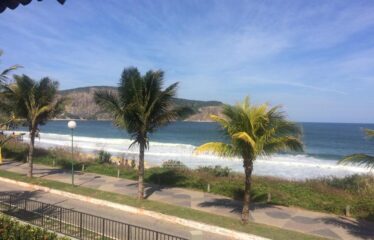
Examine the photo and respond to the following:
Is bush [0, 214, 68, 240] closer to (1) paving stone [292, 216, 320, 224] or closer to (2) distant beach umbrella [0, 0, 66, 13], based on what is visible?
(2) distant beach umbrella [0, 0, 66, 13]

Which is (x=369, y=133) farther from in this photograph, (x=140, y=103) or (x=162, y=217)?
(x=140, y=103)

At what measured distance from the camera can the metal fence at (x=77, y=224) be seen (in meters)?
12.5

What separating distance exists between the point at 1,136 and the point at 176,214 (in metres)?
27.2

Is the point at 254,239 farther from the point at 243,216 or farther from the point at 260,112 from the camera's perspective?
the point at 260,112

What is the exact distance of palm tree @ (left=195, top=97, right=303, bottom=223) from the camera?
1355 cm

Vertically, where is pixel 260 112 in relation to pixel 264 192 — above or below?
above

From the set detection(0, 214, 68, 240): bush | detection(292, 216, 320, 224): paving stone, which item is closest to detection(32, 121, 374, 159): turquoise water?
detection(292, 216, 320, 224): paving stone

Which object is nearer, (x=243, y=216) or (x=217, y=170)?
(x=243, y=216)

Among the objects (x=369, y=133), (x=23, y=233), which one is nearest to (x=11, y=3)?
(x=23, y=233)

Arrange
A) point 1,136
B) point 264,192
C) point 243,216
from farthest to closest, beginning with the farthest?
point 1,136, point 264,192, point 243,216

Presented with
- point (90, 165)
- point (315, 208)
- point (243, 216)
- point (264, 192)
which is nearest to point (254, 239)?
point (243, 216)

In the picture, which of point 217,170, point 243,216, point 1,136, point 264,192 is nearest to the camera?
point 243,216

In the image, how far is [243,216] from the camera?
1434 centimetres

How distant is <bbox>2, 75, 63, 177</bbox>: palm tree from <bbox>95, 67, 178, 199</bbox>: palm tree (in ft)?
22.0
